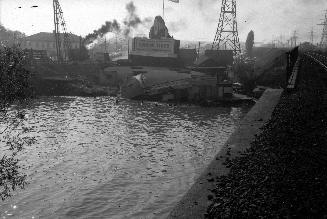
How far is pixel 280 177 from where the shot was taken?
9.15 meters

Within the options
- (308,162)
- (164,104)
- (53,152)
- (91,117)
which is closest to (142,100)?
(164,104)

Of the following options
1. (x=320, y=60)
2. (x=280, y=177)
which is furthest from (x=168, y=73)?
(x=280, y=177)

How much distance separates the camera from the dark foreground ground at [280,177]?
7566mm

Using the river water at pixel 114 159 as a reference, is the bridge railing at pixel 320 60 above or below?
above

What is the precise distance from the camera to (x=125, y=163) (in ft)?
62.7

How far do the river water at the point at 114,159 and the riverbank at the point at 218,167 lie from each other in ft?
9.95

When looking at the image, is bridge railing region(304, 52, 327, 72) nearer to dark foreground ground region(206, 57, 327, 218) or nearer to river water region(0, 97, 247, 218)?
river water region(0, 97, 247, 218)

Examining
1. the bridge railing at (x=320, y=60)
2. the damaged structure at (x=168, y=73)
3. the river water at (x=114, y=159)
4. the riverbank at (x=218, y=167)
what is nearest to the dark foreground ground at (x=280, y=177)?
the riverbank at (x=218, y=167)

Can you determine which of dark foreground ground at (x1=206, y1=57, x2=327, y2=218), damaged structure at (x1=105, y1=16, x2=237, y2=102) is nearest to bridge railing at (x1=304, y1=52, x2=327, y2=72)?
damaged structure at (x1=105, y1=16, x2=237, y2=102)

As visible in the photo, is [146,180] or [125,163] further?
[125,163]

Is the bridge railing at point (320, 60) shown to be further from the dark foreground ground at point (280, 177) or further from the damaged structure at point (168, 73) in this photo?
the dark foreground ground at point (280, 177)

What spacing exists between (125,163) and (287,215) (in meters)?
13.0

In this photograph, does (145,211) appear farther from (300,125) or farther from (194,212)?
(300,125)

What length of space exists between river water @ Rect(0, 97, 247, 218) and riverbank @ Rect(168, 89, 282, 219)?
9.95 ft
